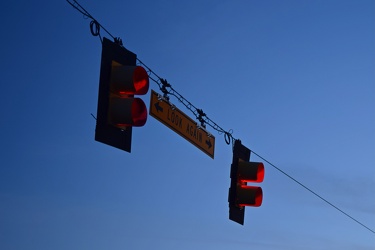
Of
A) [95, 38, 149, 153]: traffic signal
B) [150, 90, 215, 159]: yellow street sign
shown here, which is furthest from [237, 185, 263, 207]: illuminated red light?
[95, 38, 149, 153]: traffic signal

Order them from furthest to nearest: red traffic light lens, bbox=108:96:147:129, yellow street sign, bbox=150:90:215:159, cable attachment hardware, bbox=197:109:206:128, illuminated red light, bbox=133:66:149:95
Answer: cable attachment hardware, bbox=197:109:206:128
yellow street sign, bbox=150:90:215:159
illuminated red light, bbox=133:66:149:95
red traffic light lens, bbox=108:96:147:129

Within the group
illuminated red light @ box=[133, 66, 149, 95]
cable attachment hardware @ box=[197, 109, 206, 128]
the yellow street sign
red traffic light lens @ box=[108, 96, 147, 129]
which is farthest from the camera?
cable attachment hardware @ box=[197, 109, 206, 128]

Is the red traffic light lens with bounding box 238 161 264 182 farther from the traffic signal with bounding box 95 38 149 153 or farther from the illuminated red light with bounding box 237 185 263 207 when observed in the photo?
the traffic signal with bounding box 95 38 149 153

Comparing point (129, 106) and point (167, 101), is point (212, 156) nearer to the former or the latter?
point (167, 101)

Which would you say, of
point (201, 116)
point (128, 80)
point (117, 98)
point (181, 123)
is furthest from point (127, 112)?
point (201, 116)

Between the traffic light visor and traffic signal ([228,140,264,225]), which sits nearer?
the traffic light visor

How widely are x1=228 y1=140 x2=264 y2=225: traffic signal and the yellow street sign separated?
1237mm

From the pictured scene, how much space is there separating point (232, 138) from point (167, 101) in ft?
13.2

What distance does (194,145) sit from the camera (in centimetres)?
1165

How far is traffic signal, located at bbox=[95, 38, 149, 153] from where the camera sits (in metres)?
8.95

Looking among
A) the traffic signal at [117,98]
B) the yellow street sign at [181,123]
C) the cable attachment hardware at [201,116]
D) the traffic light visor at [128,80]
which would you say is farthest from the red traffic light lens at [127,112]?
the cable attachment hardware at [201,116]

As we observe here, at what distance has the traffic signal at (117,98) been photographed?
8.95m

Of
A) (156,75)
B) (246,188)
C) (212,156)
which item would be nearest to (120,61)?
(156,75)

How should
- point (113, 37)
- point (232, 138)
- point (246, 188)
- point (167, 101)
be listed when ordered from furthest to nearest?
1. point (232, 138)
2. point (246, 188)
3. point (167, 101)
4. point (113, 37)
